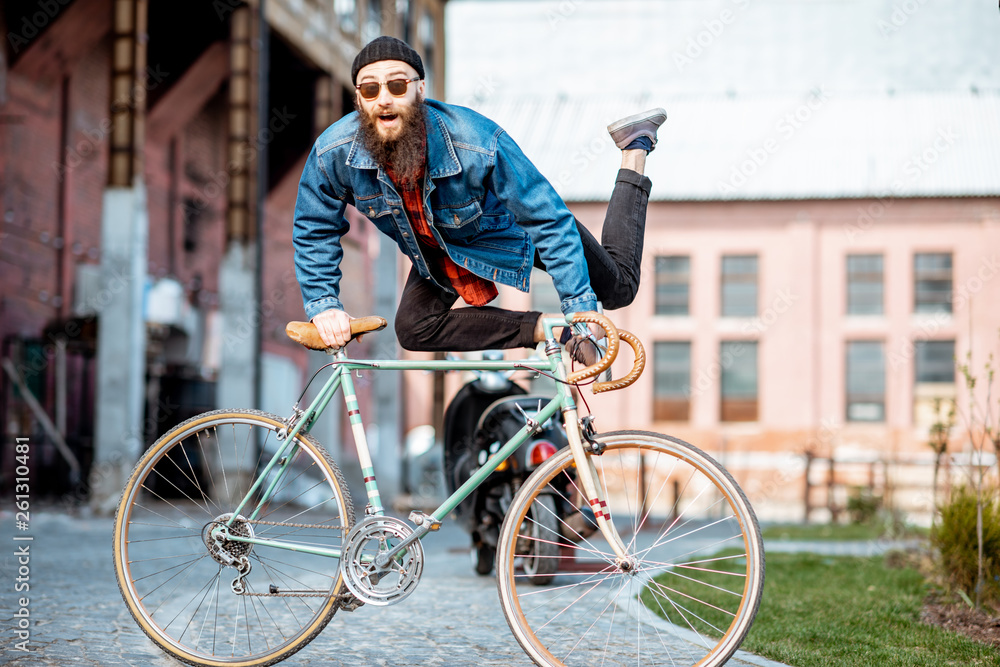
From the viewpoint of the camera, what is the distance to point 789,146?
36.2 m

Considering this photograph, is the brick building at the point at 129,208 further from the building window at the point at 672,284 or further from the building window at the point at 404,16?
the building window at the point at 672,284

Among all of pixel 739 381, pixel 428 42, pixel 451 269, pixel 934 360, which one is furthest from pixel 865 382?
pixel 451 269

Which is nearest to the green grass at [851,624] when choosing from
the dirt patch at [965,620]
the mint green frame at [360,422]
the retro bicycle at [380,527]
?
the dirt patch at [965,620]

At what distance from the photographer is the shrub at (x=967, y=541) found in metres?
5.24

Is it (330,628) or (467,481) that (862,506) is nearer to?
(330,628)

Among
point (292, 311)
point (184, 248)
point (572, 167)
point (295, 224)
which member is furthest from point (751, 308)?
point (295, 224)

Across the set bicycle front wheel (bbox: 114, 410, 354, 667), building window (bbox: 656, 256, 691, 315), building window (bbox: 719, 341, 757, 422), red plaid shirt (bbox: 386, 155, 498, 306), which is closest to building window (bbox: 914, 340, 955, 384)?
building window (bbox: 719, 341, 757, 422)

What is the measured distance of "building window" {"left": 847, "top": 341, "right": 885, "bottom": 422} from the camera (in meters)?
33.5

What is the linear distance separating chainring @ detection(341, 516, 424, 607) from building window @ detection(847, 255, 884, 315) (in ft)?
105

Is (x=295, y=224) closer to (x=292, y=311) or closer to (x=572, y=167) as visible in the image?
(x=292, y=311)

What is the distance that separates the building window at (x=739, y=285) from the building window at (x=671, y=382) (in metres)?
1.81

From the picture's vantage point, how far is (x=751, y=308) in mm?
34250

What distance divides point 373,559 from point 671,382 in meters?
31.4

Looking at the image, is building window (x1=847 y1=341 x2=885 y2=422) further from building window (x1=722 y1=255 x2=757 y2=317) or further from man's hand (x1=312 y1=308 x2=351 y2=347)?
man's hand (x1=312 y1=308 x2=351 y2=347)
